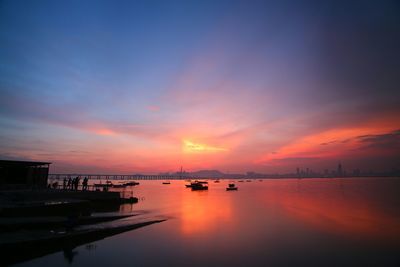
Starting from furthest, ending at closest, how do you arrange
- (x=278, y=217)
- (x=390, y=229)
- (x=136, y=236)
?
1. (x=278, y=217)
2. (x=390, y=229)
3. (x=136, y=236)

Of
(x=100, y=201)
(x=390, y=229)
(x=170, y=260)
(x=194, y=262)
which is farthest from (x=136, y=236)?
(x=390, y=229)

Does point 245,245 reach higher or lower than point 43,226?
lower

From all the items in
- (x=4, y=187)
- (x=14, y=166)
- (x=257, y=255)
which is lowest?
(x=257, y=255)

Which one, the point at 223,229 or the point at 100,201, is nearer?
the point at 223,229

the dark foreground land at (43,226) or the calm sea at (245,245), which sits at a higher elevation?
the dark foreground land at (43,226)

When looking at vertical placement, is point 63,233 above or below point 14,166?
below

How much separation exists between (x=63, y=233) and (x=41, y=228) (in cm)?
283

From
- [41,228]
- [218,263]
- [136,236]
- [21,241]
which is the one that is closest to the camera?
[21,241]

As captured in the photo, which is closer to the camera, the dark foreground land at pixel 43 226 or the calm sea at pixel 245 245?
the dark foreground land at pixel 43 226

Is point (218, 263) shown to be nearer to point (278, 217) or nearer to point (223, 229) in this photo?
point (223, 229)

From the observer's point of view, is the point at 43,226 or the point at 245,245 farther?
the point at 245,245

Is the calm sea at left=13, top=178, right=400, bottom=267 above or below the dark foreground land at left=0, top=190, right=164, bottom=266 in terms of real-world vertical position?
below

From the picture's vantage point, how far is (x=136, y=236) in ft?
82.6

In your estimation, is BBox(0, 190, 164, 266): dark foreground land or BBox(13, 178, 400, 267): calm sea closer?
BBox(0, 190, 164, 266): dark foreground land
